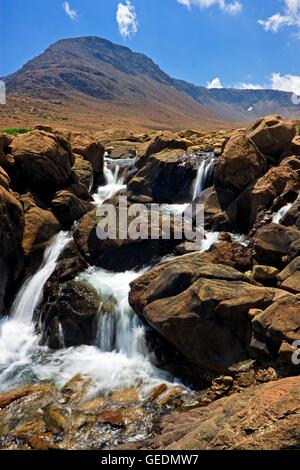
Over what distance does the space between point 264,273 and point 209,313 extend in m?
3.55

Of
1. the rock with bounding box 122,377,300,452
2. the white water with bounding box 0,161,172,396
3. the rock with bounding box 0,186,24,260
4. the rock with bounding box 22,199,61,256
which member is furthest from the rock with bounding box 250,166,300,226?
the rock with bounding box 122,377,300,452

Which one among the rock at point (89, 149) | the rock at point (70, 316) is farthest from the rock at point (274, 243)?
the rock at point (89, 149)

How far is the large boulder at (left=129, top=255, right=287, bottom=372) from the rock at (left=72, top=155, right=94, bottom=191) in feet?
58.1

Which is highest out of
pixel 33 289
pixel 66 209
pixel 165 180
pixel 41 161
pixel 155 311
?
pixel 41 161

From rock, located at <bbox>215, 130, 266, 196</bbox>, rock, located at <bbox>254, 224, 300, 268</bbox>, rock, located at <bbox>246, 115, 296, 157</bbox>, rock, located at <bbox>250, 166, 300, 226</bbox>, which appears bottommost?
rock, located at <bbox>254, 224, 300, 268</bbox>

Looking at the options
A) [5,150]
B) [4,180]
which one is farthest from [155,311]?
[5,150]

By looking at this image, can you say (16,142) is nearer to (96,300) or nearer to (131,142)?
(96,300)

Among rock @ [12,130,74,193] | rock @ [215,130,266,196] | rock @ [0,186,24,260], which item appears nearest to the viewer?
rock @ [0,186,24,260]

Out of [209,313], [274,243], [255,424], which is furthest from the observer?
[274,243]

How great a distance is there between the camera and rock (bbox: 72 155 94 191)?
109 ft

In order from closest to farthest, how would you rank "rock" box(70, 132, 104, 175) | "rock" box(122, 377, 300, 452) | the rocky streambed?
"rock" box(122, 377, 300, 452), the rocky streambed, "rock" box(70, 132, 104, 175)

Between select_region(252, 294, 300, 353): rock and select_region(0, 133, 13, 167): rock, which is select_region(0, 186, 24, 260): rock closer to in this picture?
select_region(0, 133, 13, 167): rock

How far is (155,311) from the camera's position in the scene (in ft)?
54.8

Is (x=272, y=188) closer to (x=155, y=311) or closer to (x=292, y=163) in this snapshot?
(x=292, y=163)
